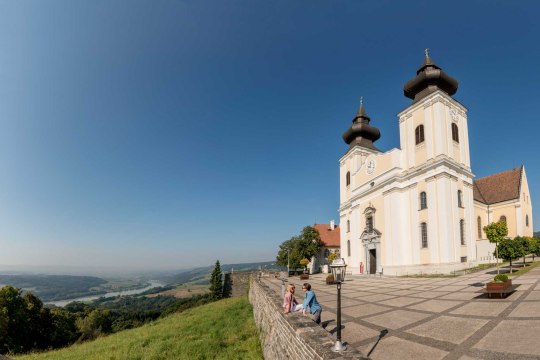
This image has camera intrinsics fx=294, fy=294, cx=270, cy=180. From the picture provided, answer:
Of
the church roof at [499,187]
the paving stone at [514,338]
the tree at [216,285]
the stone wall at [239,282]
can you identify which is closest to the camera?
the paving stone at [514,338]

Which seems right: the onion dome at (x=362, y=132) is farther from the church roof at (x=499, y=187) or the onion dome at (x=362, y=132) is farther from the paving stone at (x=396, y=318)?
the paving stone at (x=396, y=318)

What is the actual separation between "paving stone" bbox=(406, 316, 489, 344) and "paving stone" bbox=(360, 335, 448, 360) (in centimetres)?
74

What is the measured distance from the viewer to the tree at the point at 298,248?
41.6 metres

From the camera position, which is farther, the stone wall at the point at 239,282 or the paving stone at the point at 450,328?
the stone wall at the point at 239,282

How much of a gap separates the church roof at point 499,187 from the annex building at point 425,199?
398 mm

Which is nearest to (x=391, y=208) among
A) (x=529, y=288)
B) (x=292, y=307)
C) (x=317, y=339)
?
(x=529, y=288)

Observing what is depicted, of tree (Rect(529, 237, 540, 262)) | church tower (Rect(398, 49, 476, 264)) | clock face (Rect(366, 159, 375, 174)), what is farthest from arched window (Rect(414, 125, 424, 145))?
tree (Rect(529, 237, 540, 262))

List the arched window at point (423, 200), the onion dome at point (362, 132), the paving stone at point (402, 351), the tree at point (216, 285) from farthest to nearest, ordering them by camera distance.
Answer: the tree at point (216, 285) < the onion dome at point (362, 132) < the arched window at point (423, 200) < the paving stone at point (402, 351)

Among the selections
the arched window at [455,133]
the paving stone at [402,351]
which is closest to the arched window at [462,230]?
the arched window at [455,133]

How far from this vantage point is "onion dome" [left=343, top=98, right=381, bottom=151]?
128 ft

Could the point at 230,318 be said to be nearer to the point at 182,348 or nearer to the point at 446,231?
the point at 182,348

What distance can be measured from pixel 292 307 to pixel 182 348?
19.4ft

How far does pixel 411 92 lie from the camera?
31016 mm

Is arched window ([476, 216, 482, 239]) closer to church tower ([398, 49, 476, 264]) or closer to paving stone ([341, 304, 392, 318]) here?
church tower ([398, 49, 476, 264])
